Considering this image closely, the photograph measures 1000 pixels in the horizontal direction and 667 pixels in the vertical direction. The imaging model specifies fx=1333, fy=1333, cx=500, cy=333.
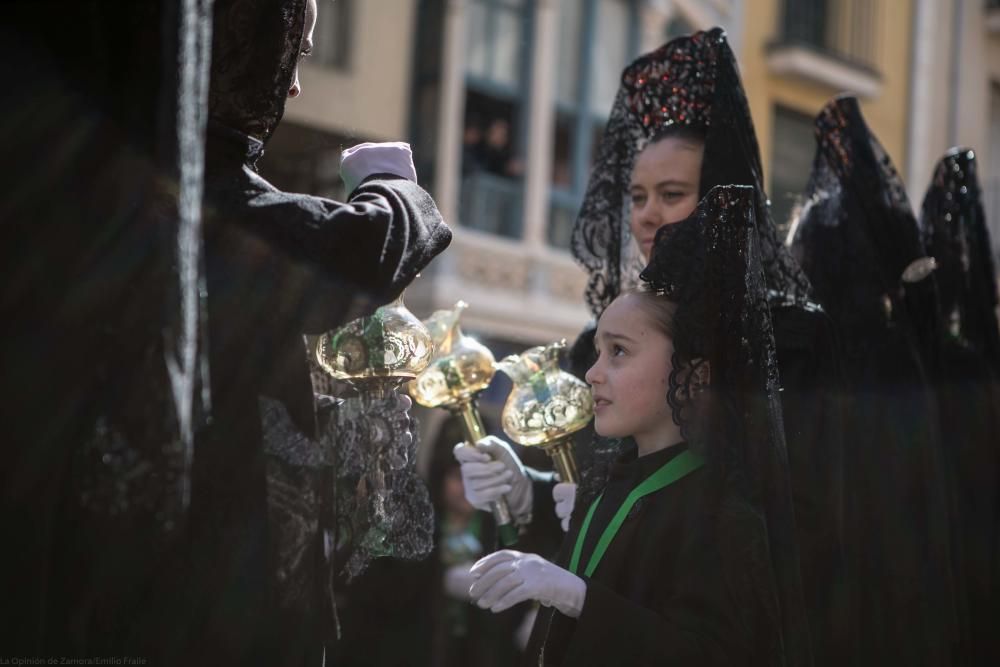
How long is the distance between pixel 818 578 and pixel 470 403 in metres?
0.85

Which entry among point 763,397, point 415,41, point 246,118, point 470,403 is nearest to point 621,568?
point 763,397

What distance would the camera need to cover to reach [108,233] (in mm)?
1621

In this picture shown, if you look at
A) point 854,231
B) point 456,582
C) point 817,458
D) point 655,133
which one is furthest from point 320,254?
point 456,582

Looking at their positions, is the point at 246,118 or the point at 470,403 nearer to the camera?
the point at 246,118

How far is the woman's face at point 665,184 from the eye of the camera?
3283mm

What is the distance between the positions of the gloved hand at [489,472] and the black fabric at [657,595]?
1.20 ft

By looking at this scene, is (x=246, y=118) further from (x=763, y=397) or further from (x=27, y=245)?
(x=763, y=397)

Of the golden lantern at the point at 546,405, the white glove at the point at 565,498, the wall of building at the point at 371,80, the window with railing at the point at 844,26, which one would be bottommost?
the white glove at the point at 565,498

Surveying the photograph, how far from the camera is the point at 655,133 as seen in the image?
11.4 feet

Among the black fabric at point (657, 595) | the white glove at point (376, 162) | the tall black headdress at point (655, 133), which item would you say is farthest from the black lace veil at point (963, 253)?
the white glove at point (376, 162)

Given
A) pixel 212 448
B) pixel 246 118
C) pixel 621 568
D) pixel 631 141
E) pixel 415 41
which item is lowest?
pixel 621 568

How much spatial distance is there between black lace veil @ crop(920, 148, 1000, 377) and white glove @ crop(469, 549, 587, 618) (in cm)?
206

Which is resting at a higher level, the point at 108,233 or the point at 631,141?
the point at 631,141

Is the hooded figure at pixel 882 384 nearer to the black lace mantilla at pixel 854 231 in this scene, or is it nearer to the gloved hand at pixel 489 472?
the black lace mantilla at pixel 854 231
